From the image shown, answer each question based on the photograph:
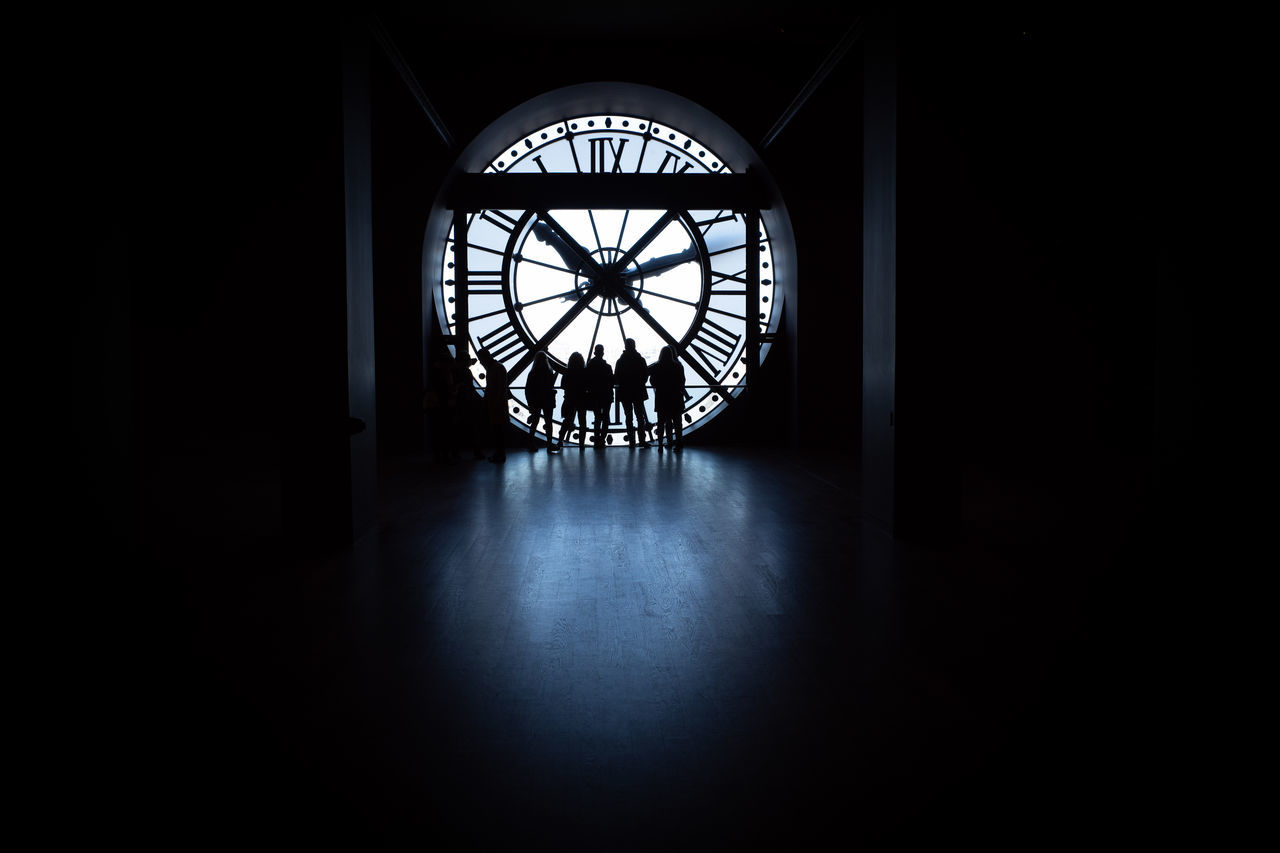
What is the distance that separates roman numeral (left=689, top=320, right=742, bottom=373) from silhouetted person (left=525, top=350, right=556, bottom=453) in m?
1.81

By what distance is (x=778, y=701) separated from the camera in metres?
2.01

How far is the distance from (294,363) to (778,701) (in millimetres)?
2930

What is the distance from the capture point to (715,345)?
973 centimetres

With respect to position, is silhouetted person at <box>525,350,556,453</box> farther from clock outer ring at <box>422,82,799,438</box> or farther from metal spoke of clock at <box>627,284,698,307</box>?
metal spoke of clock at <box>627,284,698,307</box>

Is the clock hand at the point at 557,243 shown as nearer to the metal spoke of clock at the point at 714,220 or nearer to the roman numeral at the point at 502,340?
the roman numeral at the point at 502,340

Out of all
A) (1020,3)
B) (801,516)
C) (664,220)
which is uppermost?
(1020,3)

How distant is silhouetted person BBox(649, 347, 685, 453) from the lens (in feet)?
29.2

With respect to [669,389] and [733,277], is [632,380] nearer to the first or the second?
[669,389]

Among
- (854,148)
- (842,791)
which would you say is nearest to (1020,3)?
(854,148)

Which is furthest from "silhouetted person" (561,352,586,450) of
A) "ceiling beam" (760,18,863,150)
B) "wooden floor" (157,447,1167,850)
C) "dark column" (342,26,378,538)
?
"wooden floor" (157,447,1167,850)

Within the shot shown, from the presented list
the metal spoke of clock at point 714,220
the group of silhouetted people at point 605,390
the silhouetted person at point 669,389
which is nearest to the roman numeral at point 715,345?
the silhouetted person at point 669,389

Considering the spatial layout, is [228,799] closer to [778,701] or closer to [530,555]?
[778,701]

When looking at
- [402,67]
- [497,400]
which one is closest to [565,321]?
[497,400]

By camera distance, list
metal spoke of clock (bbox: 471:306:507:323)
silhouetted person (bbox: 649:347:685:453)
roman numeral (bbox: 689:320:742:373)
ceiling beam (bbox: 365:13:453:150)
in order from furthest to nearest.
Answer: roman numeral (bbox: 689:320:742:373) → metal spoke of clock (bbox: 471:306:507:323) → silhouetted person (bbox: 649:347:685:453) → ceiling beam (bbox: 365:13:453:150)
